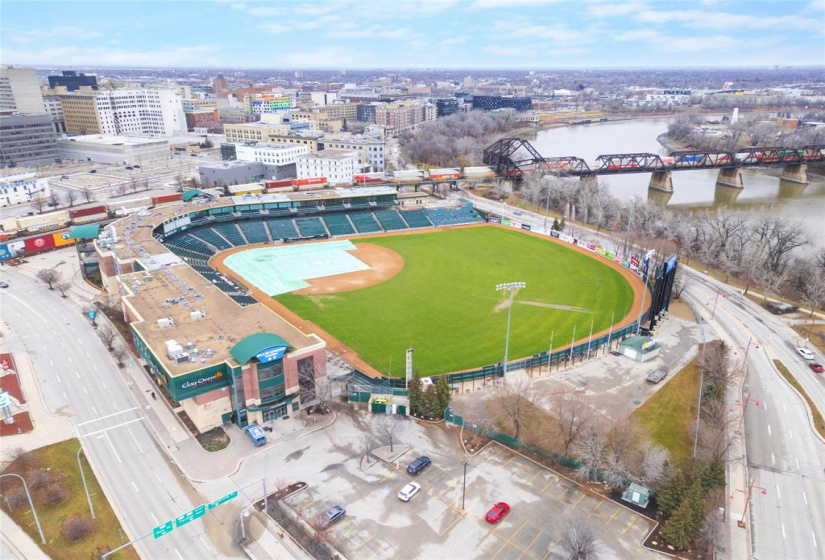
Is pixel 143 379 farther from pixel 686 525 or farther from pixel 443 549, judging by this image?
pixel 686 525

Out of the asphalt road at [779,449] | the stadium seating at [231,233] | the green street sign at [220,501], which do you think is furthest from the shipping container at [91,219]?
the asphalt road at [779,449]

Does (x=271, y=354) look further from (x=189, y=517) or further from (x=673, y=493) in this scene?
(x=673, y=493)

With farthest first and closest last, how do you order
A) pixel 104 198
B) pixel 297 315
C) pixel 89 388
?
pixel 104 198, pixel 297 315, pixel 89 388

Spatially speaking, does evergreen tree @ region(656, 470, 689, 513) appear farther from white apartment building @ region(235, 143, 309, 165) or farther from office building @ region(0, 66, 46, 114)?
office building @ region(0, 66, 46, 114)

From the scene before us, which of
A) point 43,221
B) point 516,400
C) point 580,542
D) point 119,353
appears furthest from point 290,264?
point 580,542

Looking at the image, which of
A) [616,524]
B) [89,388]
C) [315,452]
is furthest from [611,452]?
[89,388]

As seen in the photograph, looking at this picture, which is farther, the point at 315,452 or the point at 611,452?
the point at 315,452
